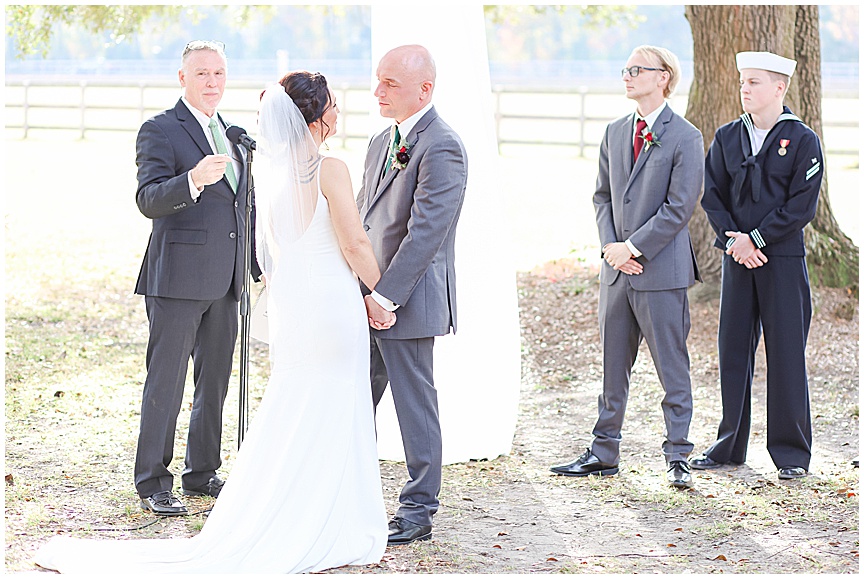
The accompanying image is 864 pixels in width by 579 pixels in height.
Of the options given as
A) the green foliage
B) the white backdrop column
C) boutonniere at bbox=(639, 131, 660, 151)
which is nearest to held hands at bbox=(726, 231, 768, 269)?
boutonniere at bbox=(639, 131, 660, 151)

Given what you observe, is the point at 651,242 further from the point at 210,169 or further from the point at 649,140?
the point at 210,169

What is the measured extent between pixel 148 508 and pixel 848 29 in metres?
43.3

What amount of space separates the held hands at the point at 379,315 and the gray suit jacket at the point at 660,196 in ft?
4.61

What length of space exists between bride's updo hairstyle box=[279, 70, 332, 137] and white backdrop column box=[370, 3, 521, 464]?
128 cm

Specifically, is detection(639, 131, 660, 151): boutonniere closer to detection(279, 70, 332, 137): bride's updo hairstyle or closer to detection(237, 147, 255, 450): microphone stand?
detection(279, 70, 332, 137): bride's updo hairstyle

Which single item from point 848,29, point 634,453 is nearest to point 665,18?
point 848,29

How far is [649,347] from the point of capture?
5.00 meters

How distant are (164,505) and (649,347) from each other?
236 cm

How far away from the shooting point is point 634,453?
18.5ft

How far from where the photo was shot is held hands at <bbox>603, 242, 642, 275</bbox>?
4.91m

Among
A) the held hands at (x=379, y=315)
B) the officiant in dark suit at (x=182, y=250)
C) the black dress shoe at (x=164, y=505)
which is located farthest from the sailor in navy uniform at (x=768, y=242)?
the black dress shoe at (x=164, y=505)

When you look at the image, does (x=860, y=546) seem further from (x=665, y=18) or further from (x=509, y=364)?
(x=665, y=18)

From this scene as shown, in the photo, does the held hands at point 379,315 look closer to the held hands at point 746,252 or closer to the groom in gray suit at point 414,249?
the groom in gray suit at point 414,249

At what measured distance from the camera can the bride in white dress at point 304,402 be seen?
377cm
